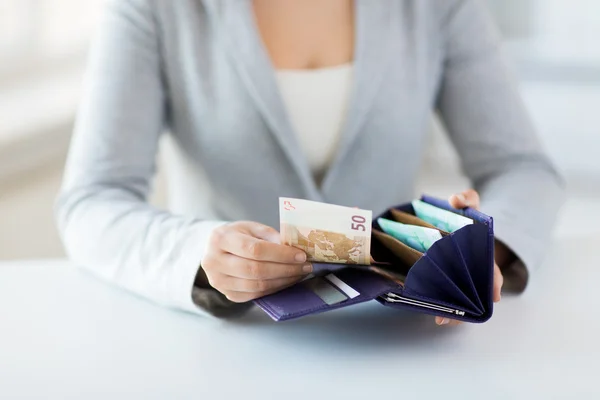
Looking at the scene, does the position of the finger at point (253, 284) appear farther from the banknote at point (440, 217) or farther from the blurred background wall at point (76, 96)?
the blurred background wall at point (76, 96)

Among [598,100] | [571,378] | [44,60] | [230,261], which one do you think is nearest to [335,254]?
[230,261]

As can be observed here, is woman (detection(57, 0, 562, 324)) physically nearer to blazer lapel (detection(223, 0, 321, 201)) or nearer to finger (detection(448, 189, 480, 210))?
blazer lapel (detection(223, 0, 321, 201))

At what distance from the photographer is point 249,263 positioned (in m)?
0.81

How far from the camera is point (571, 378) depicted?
28.9 inches

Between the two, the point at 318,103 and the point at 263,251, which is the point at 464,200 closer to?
the point at 263,251

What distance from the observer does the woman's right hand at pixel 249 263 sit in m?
0.80

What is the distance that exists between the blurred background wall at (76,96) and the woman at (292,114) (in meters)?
0.57

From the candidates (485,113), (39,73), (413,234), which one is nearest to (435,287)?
(413,234)

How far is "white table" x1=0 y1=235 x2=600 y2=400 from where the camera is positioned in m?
0.72

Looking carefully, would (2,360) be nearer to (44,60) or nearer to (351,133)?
(351,133)

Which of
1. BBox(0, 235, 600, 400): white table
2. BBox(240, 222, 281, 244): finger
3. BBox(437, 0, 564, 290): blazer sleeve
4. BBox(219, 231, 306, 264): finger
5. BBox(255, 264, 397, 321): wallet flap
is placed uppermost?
BBox(437, 0, 564, 290): blazer sleeve

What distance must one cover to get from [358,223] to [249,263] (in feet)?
0.41

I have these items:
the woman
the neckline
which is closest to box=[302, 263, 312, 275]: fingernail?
the woman

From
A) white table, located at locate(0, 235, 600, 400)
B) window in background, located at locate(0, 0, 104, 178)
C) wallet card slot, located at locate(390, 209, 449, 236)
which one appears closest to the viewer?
white table, located at locate(0, 235, 600, 400)
